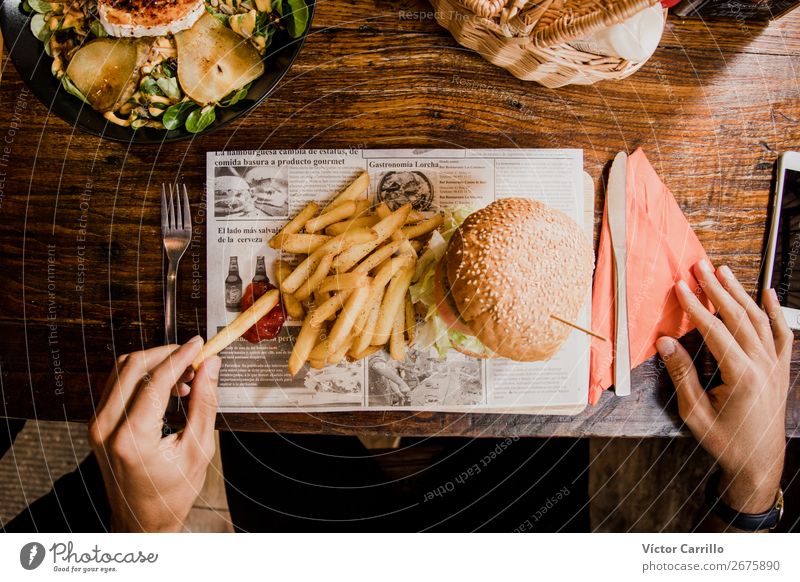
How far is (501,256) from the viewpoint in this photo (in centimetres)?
97

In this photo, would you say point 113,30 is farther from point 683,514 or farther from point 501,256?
point 683,514

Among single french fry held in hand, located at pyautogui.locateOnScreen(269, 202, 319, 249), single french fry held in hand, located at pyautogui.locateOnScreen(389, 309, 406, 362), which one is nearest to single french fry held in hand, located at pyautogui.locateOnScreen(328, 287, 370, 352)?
single french fry held in hand, located at pyautogui.locateOnScreen(389, 309, 406, 362)

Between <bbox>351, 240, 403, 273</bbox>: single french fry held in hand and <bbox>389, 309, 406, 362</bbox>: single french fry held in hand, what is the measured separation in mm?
121

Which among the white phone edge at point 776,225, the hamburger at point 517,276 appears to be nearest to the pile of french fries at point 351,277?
the hamburger at point 517,276

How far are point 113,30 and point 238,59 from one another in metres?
0.26

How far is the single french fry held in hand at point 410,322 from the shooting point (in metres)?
1.14

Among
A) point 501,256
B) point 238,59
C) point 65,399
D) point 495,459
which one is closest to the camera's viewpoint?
→ point 501,256

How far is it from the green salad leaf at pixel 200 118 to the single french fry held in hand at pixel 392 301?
1.77 ft

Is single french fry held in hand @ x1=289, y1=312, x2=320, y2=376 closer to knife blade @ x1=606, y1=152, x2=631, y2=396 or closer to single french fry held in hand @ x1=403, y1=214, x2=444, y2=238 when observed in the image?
single french fry held in hand @ x1=403, y1=214, x2=444, y2=238

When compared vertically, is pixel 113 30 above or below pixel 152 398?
above

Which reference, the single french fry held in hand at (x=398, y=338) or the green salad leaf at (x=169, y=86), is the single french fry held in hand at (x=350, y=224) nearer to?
the single french fry held in hand at (x=398, y=338)

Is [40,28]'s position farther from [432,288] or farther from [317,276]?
[432,288]
